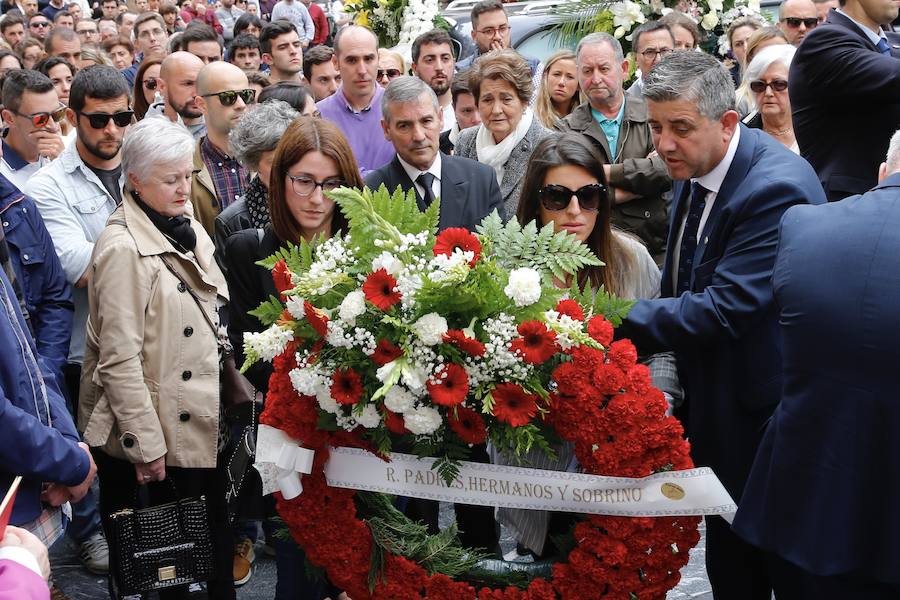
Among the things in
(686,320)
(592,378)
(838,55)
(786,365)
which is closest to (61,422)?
(592,378)

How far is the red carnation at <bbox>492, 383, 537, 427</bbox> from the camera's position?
9.04 feet

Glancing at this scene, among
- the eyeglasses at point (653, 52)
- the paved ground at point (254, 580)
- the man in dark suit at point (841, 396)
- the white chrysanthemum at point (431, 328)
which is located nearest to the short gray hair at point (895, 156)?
the man in dark suit at point (841, 396)

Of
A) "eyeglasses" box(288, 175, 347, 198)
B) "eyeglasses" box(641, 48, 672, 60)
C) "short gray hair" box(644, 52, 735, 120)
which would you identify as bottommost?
"eyeglasses" box(641, 48, 672, 60)

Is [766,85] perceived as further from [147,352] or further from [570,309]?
[147,352]

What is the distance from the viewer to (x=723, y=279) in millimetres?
3354

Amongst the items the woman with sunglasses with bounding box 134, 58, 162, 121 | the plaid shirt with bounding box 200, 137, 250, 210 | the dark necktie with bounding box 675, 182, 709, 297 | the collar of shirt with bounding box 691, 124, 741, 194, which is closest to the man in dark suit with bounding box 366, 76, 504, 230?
the plaid shirt with bounding box 200, 137, 250, 210

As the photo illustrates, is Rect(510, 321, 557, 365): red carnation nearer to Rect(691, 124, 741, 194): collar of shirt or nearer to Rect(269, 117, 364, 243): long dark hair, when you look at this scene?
Rect(691, 124, 741, 194): collar of shirt

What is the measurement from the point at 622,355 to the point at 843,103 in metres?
2.69

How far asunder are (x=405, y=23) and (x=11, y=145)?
4.38 meters

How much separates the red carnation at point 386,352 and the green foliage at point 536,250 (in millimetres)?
392

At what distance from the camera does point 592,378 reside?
286 cm

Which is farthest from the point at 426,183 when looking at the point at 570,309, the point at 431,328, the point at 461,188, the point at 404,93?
the point at 431,328

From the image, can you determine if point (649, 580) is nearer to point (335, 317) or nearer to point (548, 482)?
point (548, 482)

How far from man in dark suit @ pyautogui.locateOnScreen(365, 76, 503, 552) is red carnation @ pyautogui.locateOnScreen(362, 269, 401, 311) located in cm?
187
